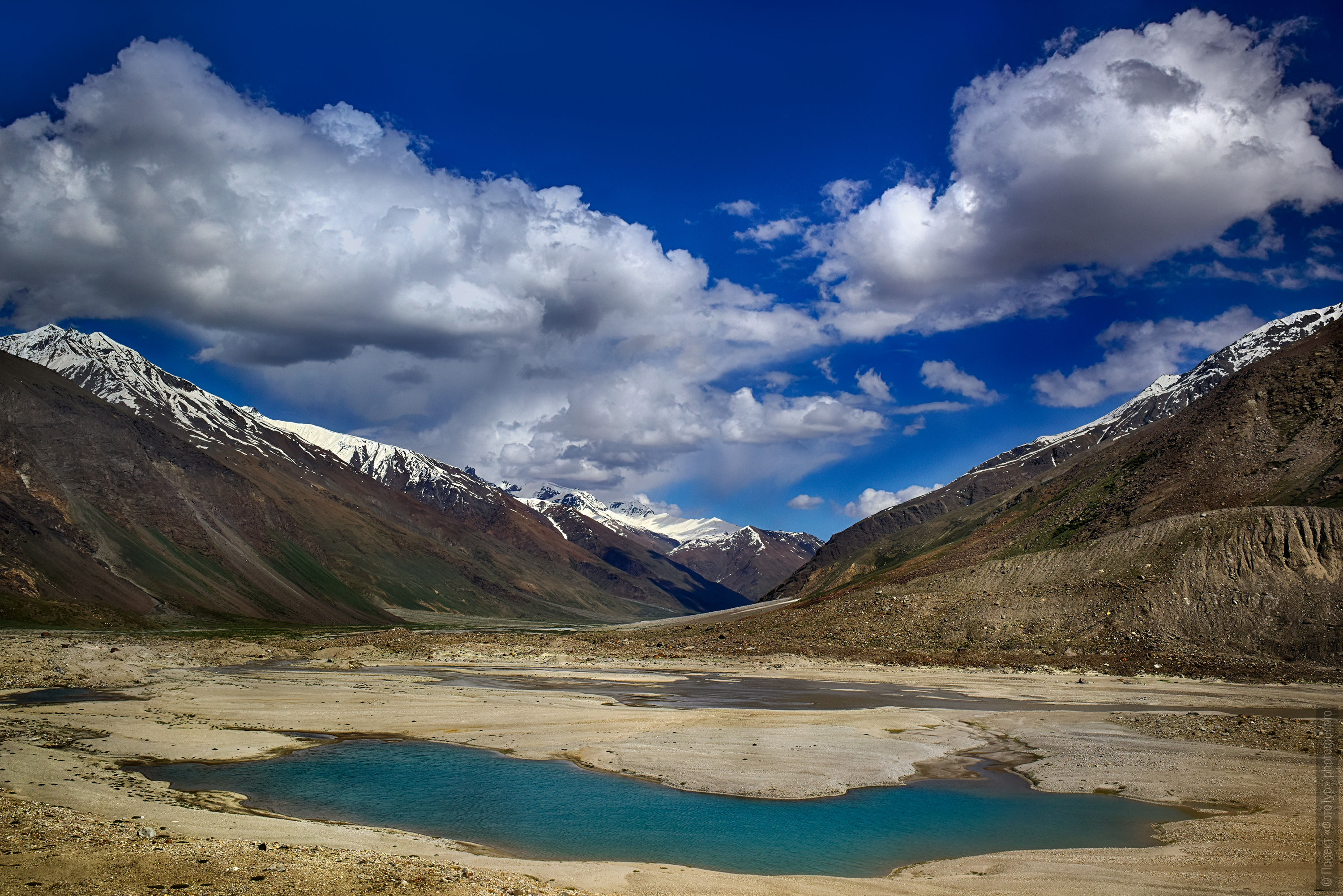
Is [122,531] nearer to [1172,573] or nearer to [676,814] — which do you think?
[676,814]

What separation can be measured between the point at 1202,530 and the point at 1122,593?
9.59 metres

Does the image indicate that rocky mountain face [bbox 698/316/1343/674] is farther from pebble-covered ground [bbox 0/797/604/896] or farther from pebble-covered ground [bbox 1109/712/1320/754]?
pebble-covered ground [bbox 0/797/604/896]

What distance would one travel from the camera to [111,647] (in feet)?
235

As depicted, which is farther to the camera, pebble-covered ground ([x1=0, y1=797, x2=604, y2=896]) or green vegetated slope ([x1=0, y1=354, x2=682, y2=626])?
green vegetated slope ([x1=0, y1=354, x2=682, y2=626])

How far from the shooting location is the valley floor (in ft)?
51.0

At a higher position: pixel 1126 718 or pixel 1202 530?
pixel 1202 530

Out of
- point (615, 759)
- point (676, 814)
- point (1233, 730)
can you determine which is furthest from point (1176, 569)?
point (676, 814)

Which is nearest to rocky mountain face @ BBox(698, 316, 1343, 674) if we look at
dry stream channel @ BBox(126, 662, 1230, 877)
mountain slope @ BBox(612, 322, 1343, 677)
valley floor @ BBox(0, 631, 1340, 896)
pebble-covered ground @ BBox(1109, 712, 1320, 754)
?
mountain slope @ BBox(612, 322, 1343, 677)

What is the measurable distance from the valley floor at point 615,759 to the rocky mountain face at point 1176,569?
8627mm

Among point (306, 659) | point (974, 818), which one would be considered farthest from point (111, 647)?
point (974, 818)

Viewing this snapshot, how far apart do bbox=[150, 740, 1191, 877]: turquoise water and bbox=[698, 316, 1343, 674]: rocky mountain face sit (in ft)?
143

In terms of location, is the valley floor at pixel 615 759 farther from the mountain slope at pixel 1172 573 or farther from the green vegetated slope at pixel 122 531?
the green vegetated slope at pixel 122 531

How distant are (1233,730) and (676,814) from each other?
26.2 metres

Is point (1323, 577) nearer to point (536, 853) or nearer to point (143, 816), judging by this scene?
point (536, 853)
